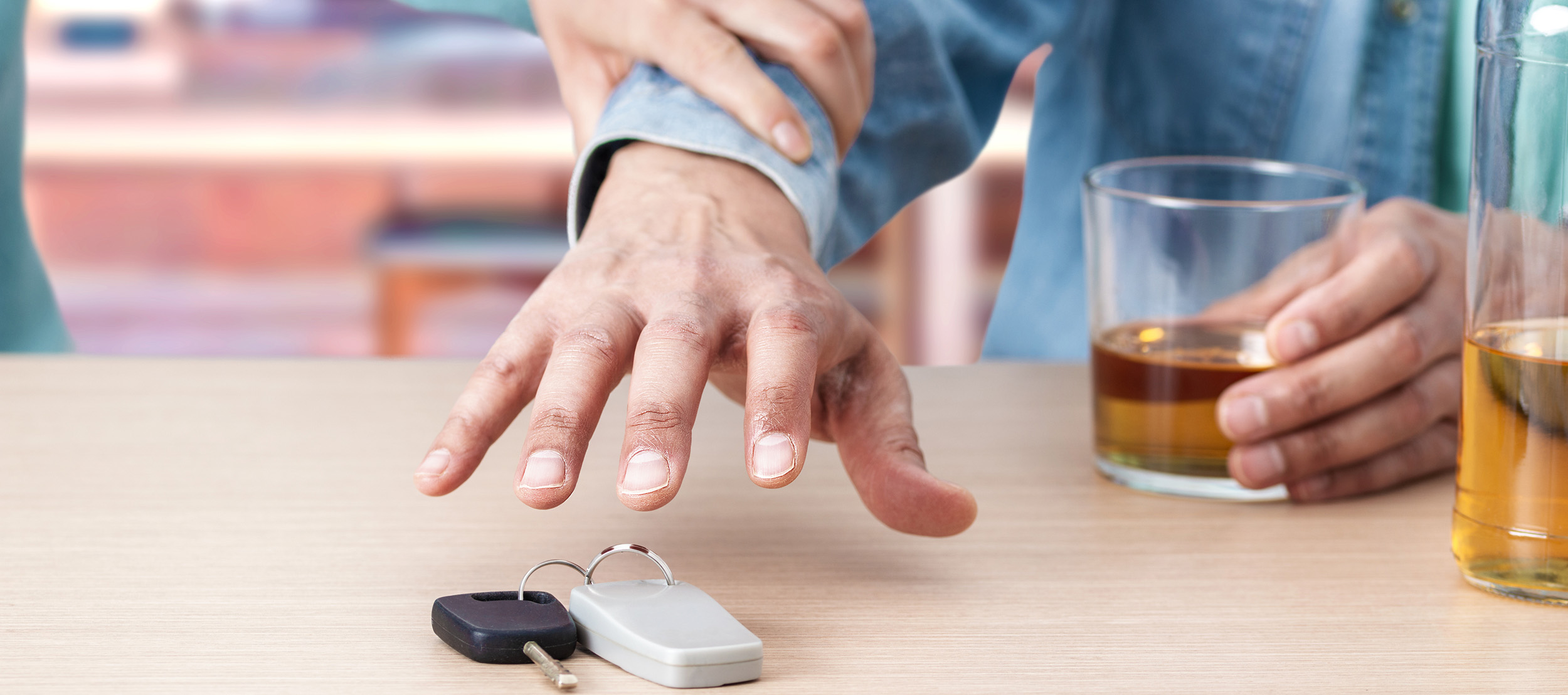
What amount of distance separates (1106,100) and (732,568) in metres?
0.79

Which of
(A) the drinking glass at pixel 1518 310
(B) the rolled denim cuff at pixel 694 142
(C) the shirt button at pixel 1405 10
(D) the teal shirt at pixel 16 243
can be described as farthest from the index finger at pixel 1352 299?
(D) the teal shirt at pixel 16 243

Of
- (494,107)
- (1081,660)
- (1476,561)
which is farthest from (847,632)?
(494,107)

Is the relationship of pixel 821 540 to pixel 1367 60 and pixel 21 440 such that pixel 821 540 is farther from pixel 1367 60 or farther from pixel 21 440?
pixel 1367 60

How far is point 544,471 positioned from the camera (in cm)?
43

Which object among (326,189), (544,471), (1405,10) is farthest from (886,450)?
(326,189)

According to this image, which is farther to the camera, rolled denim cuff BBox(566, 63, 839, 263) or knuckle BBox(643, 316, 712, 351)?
rolled denim cuff BBox(566, 63, 839, 263)

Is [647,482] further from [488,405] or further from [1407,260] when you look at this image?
[1407,260]

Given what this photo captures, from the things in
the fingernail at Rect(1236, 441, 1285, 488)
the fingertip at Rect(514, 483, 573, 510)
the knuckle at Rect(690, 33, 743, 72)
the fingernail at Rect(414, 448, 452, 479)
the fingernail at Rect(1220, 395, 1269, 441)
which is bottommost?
the fingernail at Rect(1236, 441, 1285, 488)

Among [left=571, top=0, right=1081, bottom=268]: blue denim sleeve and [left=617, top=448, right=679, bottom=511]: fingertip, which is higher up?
[left=571, top=0, right=1081, bottom=268]: blue denim sleeve

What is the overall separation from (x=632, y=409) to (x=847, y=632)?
0.34 feet

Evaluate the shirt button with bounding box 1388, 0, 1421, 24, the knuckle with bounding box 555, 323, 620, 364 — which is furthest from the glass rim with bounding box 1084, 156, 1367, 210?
the shirt button with bounding box 1388, 0, 1421, 24

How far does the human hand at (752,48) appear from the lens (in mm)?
679

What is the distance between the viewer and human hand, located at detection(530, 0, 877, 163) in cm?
68

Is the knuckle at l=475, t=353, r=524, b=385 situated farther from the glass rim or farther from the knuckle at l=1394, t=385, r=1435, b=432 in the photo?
the knuckle at l=1394, t=385, r=1435, b=432
